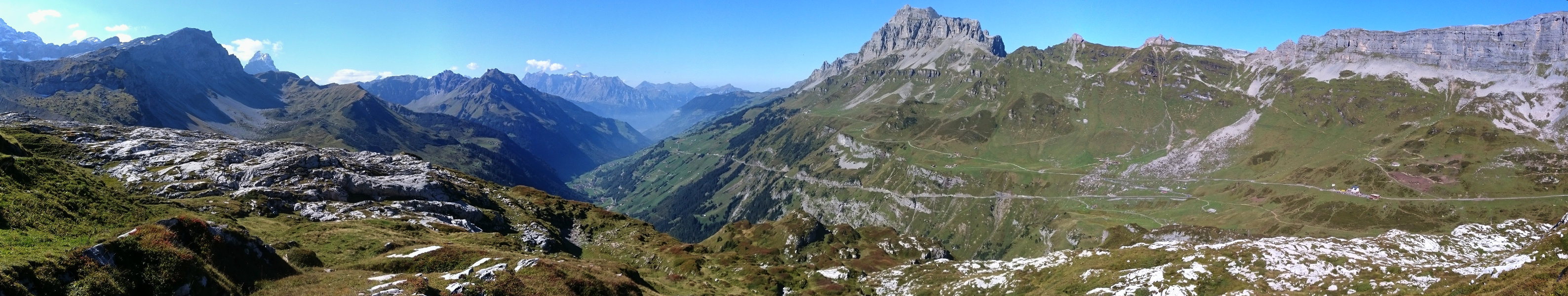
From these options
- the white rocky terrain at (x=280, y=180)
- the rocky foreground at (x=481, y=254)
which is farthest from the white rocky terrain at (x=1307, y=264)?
the white rocky terrain at (x=280, y=180)

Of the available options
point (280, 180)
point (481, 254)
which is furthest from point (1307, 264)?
point (280, 180)

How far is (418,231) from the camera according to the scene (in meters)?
65.6

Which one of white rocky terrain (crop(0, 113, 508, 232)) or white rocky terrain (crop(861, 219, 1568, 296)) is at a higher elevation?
white rocky terrain (crop(0, 113, 508, 232))

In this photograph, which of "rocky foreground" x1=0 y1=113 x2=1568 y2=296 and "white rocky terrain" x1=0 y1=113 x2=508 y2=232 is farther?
"white rocky terrain" x1=0 y1=113 x2=508 y2=232

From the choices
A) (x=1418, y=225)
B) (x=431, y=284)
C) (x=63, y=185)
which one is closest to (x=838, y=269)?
(x=431, y=284)

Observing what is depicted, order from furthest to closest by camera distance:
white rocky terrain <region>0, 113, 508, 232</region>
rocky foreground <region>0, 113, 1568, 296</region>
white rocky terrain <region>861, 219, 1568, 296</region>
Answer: white rocky terrain <region>0, 113, 508, 232</region>, white rocky terrain <region>861, 219, 1568, 296</region>, rocky foreground <region>0, 113, 1568, 296</region>

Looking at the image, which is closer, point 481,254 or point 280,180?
point 481,254

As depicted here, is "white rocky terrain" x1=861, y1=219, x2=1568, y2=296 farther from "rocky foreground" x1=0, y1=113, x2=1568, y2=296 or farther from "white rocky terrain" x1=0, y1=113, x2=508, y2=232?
"white rocky terrain" x1=0, y1=113, x2=508, y2=232

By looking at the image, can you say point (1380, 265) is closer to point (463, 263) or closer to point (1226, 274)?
point (1226, 274)

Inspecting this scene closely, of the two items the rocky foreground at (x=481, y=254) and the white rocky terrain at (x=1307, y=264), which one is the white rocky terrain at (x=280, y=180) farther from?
the white rocky terrain at (x=1307, y=264)

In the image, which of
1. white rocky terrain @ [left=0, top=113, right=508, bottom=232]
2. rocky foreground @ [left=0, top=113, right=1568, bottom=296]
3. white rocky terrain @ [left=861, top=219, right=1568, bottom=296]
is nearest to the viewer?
rocky foreground @ [left=0, top=113, right=1568, bottom=296]

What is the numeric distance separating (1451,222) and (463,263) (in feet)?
957

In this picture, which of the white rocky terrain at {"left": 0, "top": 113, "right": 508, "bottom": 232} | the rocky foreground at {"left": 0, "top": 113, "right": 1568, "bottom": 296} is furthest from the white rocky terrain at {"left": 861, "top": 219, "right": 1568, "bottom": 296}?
the white rocky terrain at {"left": 0, "top": 113, "right": 508, "bottom": 232}

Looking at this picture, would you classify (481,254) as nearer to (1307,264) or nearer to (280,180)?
(280,180)
